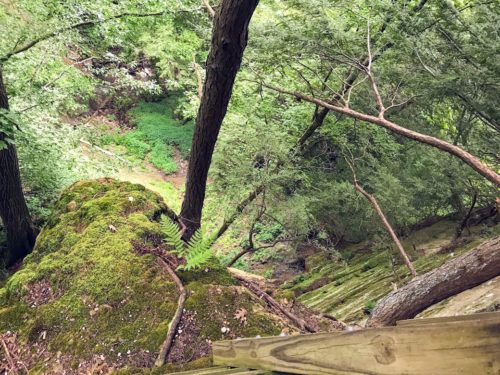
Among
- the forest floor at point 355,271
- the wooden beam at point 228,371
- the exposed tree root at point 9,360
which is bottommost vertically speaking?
the forest floor at point 355,271

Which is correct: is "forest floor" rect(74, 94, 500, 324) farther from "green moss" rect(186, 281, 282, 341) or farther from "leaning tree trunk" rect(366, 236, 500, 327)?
"leaning tree trunk" rect(366, 236, 500, 327)

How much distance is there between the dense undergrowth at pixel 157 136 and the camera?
59.4 feet

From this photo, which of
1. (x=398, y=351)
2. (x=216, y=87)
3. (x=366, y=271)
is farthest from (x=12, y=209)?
(x=366, y=271)

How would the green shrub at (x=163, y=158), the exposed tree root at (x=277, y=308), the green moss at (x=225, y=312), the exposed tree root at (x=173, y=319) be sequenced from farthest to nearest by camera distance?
the green shrub at (x=163, y=158), the exposed tree root at (x=277, y=308), the green moss at (x=225, y=312), the exposed tree root at (x=173, y=319)

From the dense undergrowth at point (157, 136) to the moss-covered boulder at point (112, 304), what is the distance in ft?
48.1

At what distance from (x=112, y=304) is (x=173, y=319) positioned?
1.51 ft

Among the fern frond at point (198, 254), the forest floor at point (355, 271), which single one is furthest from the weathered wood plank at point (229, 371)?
the forest floor at point (355, 271)

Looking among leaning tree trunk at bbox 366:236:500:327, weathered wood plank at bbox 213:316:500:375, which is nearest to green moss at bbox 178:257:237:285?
leaning tree trunk at bbox 366:236:500:327

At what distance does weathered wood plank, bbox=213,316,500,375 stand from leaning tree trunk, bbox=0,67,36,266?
3772 millimetres

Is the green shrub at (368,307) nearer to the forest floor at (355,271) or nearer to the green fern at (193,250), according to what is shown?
the forest floor at (355,271)

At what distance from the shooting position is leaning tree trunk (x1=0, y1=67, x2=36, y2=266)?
4.46m

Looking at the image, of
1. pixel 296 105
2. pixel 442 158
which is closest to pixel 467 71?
pixel 442 158

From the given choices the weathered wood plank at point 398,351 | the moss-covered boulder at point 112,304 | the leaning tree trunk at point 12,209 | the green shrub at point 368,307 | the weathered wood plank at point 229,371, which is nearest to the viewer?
the weathered wood plank at point 398,351

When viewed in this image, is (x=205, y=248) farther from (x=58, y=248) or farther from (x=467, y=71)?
(x=467, y=71)
